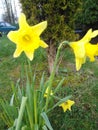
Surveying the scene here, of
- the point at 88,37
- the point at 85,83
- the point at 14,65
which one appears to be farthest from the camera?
the point at 14,65

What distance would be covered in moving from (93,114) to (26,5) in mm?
1857

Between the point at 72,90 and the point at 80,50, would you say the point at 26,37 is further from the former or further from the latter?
the point at 72,90

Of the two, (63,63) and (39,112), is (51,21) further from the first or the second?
(39,112)

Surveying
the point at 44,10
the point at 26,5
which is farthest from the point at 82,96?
the point at 26,5

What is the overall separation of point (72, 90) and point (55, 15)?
3.60ft

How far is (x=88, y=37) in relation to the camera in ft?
Result: 6.11

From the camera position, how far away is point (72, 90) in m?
3.46

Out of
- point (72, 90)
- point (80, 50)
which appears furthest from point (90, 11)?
point (80, 50)

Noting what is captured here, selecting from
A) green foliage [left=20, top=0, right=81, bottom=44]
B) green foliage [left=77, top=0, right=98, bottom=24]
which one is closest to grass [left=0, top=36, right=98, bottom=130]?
green foliage [left=20, top=0, right=81, bottom=44]

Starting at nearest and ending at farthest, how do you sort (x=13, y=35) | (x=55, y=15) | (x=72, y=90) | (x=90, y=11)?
(x=13, y=35)
(x=72, y=90)
(x=55, y=15)
(x=90, y=11)

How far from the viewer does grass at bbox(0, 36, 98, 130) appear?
3.02m

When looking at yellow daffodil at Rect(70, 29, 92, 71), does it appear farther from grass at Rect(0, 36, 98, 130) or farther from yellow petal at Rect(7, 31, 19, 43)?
grass at Rect(0, 36, 98, 130)

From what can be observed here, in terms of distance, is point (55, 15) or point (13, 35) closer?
point (13, 35)

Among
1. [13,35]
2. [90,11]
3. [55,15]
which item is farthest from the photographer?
[90,11]
